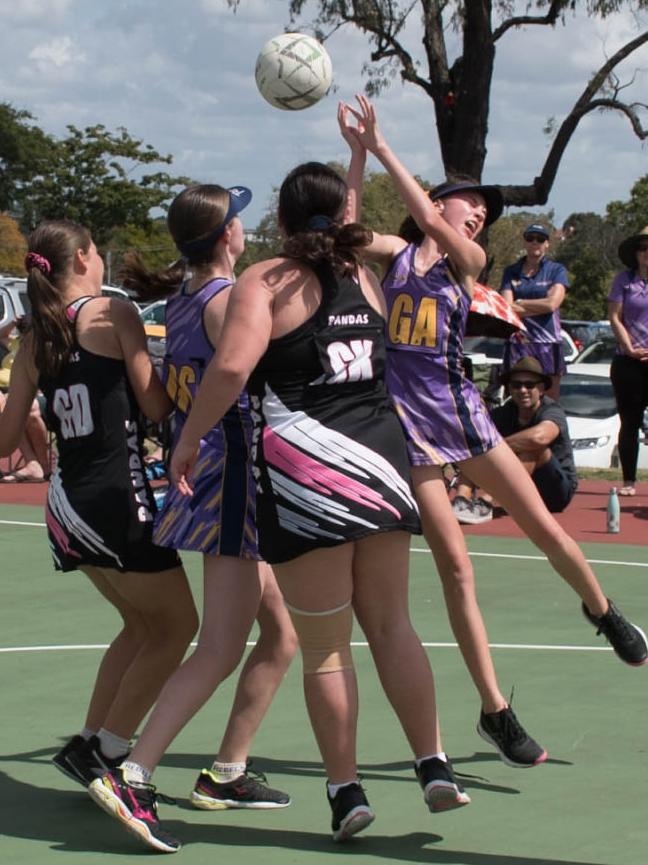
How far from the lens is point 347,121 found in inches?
210

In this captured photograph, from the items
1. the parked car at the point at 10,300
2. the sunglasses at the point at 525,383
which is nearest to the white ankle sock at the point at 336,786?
the sunglasses at the point at 525,383

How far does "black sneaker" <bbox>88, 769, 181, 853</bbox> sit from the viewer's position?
181 inches

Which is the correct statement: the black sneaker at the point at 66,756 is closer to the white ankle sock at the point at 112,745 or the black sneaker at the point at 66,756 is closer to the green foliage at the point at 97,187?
the white ankle sock at the point at 112,745

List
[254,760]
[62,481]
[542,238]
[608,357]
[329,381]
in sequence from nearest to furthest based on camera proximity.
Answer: [329,381] < [62,481] < [254,760] < [542,238] < [608,357]

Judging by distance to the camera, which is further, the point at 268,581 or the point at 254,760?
the point at 254,760

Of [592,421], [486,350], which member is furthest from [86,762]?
[486,350]

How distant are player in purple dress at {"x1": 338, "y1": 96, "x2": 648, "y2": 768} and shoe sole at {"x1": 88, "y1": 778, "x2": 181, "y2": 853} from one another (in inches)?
56.1

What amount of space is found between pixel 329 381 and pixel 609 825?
5.48 ft

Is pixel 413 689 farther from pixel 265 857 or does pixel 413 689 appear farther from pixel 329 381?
pixel 329 381

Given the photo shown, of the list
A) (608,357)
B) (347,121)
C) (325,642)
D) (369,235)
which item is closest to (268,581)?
(325,642)

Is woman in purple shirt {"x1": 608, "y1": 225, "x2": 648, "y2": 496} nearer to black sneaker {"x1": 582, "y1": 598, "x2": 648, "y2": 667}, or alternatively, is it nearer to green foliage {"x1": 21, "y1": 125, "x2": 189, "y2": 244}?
black sneaker {"x1": 582, "y1": 598, "x2": 648, "y2": 667}

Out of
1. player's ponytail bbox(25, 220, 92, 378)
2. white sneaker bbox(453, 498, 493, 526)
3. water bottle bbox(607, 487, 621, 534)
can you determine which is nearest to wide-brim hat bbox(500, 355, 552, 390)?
water bottle bbox(607, 487, 621, 534)

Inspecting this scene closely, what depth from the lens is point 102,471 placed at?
5.02 meters

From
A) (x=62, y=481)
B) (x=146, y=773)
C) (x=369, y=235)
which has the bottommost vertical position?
(x=146, y=773)
